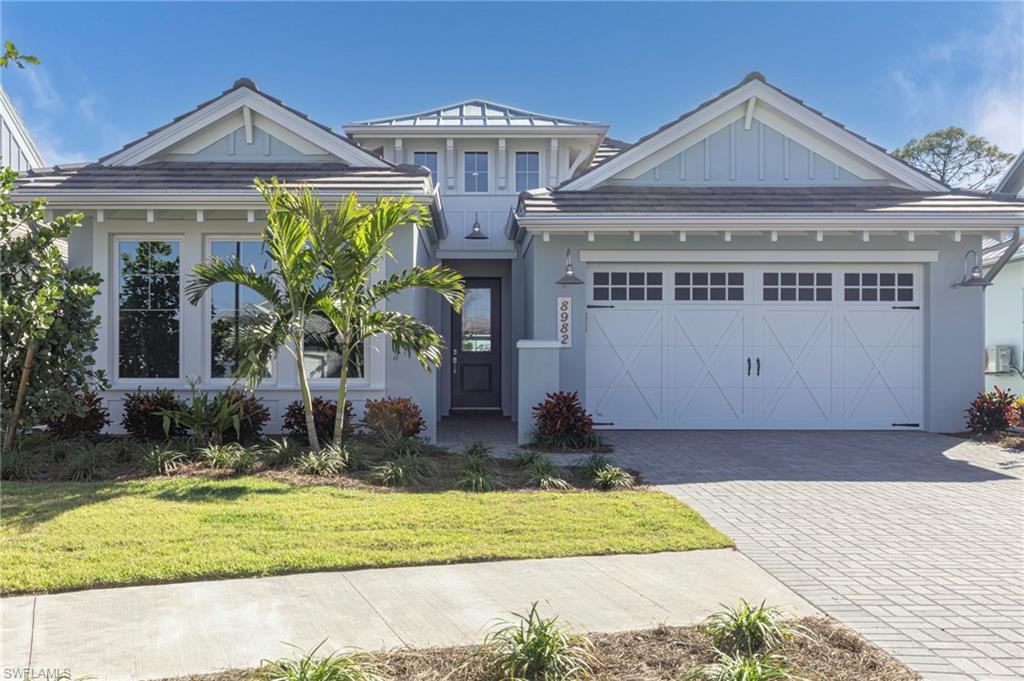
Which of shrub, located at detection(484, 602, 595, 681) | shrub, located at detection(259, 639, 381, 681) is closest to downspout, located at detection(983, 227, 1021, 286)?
shrub, located at detection(484, 602, 595, 681)

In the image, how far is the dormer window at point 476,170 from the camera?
607 inches

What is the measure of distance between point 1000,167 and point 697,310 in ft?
96.1

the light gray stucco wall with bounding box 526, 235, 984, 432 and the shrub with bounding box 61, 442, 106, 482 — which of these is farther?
the light gray stucco wall with bounding box 526, 235, 984, 432

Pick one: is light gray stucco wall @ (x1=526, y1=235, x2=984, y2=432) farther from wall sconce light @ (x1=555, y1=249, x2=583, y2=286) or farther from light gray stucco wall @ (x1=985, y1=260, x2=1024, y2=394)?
light gray stucco wall @ (x1=985, y1=260, x2=1024, y2=394)

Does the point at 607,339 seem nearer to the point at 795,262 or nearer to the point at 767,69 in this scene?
the point at 795,262

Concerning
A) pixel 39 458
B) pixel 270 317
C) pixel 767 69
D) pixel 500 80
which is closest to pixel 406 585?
pixel 270 317

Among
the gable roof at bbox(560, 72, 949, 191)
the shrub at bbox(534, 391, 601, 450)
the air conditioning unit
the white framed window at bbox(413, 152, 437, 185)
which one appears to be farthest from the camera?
the air conditioning unit

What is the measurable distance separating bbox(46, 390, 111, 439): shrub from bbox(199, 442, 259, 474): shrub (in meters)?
2.36

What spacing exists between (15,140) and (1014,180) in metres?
22.2

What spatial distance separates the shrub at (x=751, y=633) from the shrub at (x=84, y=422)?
866cm

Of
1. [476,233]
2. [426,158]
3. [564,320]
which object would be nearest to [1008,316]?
[564,320]

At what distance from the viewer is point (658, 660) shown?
11.6ft

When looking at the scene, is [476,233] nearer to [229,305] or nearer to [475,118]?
[475,118]

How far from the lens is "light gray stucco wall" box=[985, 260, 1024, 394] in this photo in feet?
52.5
